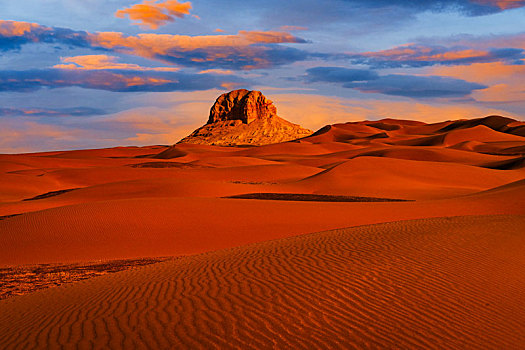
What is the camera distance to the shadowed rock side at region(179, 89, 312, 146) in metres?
132

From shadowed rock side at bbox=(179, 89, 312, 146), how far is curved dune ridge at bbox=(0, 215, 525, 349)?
391 ft

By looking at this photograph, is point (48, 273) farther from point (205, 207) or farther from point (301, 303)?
point (205, 207)

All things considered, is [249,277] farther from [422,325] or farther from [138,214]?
[138,214]

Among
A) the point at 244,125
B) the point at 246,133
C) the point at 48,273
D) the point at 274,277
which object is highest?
the point at 244,125

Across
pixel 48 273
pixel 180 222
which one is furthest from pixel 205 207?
pixel 48 273

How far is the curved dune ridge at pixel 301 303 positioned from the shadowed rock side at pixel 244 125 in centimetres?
11924

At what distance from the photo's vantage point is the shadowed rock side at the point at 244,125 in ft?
433

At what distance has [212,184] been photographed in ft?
112

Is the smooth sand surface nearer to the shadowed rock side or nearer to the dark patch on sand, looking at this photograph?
the dark patch on sand

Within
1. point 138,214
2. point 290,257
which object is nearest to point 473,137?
point 138,214

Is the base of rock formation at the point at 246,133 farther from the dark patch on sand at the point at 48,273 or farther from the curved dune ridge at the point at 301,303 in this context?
the curved dune ridge at the point at 301,303

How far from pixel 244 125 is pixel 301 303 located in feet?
437

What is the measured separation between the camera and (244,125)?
453 feet

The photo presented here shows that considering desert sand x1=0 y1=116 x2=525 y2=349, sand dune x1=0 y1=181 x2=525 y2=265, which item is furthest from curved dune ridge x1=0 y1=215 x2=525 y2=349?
sand dune x1=0 y1=181 x2=525 y2=265
